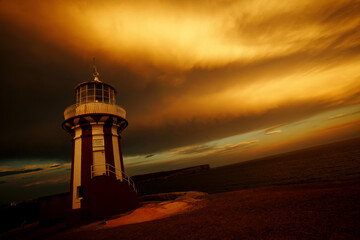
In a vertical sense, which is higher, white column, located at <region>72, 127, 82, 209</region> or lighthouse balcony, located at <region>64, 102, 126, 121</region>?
lighthouse balcony, located at <region>64, 102, 126, 121</region>

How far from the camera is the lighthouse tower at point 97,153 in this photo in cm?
1052

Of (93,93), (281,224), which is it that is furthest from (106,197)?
(281,224)

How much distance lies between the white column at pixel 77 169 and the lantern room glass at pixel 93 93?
2.49 m

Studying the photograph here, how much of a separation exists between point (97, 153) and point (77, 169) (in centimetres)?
188

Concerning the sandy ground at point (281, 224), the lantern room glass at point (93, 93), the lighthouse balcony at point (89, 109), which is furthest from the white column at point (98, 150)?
the sandy ground at point (281, 224)

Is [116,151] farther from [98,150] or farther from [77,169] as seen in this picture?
[77,169]

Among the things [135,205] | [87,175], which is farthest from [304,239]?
[87,175]

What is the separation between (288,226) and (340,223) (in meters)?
1.45

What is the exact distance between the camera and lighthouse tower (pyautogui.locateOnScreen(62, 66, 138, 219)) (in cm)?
1052

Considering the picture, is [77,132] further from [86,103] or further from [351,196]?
[351,196]

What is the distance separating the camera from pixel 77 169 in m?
12.1

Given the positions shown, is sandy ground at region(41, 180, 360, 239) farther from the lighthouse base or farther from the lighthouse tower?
the lighthouse tower

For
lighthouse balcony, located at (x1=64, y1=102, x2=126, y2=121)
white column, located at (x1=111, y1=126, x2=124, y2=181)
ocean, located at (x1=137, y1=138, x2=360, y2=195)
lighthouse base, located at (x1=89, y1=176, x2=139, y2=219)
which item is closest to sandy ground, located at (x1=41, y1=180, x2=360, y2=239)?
lighthouse base, located at (x1=89, y1=176, x2=139, y2=219)

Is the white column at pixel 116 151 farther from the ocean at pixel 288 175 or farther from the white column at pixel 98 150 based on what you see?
the ocean at pixel 288 175
